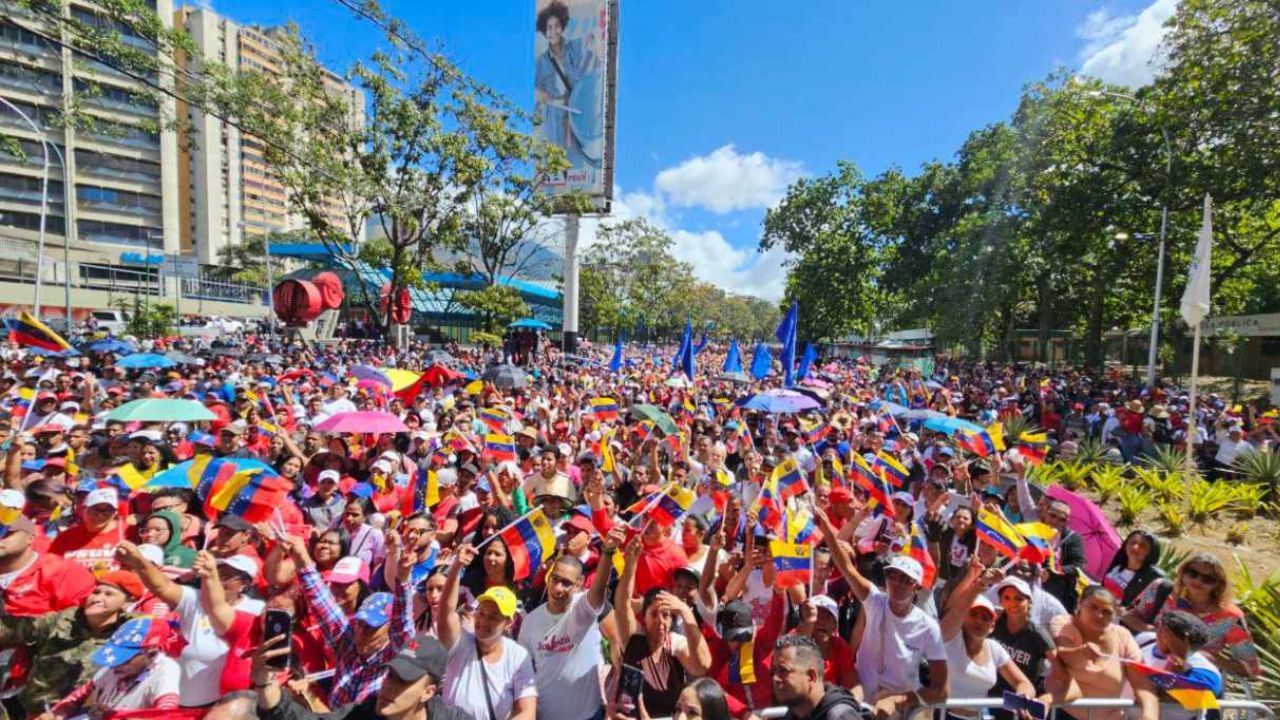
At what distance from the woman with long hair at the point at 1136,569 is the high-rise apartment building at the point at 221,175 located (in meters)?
68.7

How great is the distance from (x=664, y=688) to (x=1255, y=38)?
18510 mm

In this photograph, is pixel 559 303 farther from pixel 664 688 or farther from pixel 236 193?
pixel 664 688

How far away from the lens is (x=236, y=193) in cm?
7531

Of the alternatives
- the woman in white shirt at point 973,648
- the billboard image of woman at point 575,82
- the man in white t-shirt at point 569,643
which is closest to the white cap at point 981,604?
the woman in white shirt at point 973,648

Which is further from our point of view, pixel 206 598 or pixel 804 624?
pixel 804 624

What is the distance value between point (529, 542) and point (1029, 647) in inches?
116

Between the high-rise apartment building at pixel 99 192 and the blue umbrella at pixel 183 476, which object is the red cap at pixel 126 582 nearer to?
the blue umbrella at pixel 183 476

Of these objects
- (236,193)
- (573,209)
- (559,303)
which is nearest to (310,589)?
(573,209)

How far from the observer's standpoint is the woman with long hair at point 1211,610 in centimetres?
344

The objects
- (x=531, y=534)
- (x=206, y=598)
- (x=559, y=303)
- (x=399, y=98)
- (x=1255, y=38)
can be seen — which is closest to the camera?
(x=206, y=598)

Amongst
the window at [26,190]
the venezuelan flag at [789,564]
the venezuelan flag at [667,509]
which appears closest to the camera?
the venezuelan flag at [789,564]

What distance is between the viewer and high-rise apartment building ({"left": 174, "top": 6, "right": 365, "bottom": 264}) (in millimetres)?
64250

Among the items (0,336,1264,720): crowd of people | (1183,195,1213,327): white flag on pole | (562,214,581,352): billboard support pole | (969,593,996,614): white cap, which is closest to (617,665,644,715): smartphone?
(0,336,1264,720): crowd of people

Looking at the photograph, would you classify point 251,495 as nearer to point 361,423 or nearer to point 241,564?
point 241,564
